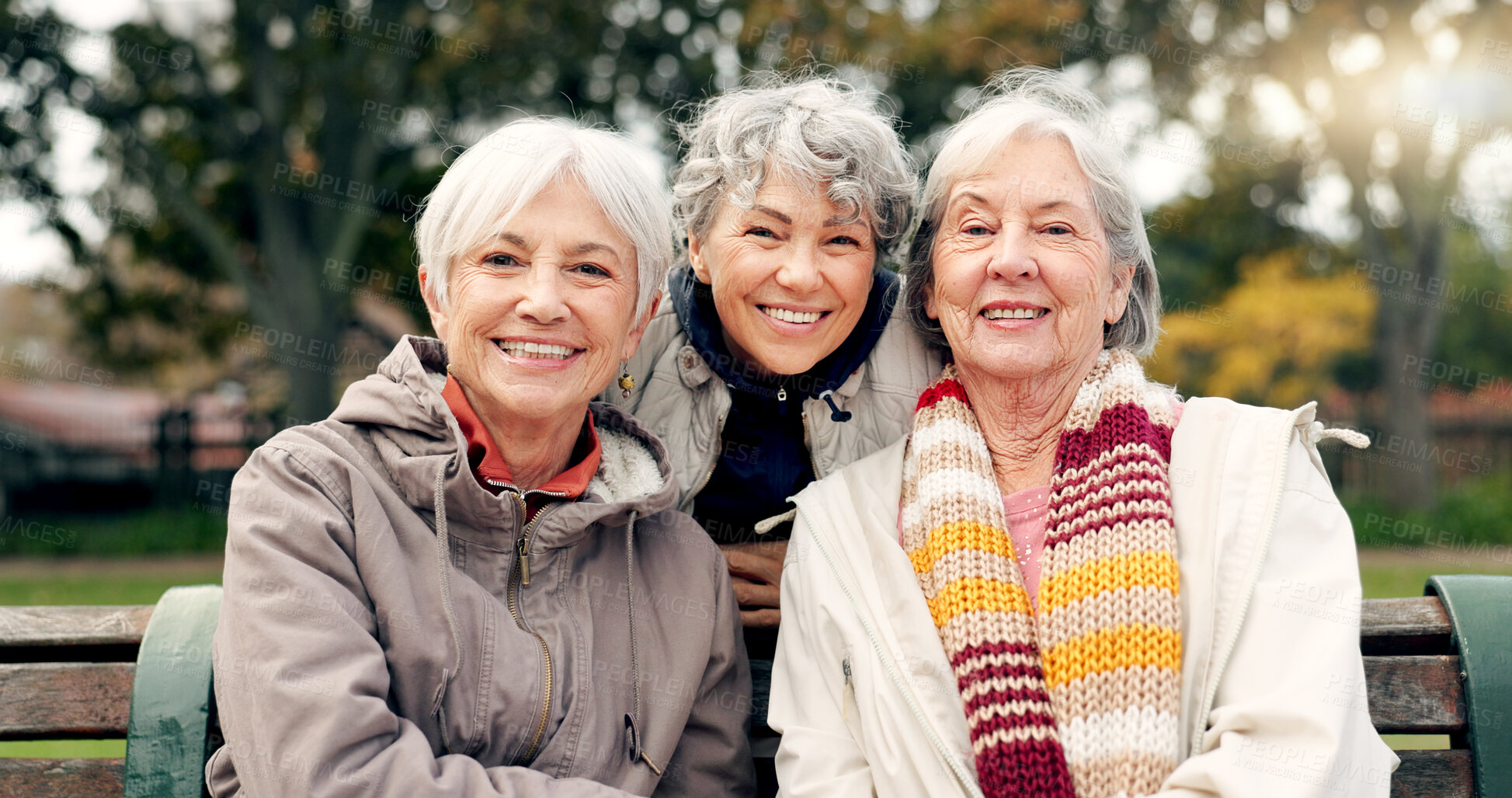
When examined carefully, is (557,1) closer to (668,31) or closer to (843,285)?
(668,31)

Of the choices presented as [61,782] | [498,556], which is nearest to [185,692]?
[61,782]

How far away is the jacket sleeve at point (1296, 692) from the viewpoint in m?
2.03

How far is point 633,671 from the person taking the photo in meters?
2.33

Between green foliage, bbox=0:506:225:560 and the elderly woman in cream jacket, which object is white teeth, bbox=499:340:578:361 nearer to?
the elderly woman in cream jacket

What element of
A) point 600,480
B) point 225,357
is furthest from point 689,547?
point 225,357

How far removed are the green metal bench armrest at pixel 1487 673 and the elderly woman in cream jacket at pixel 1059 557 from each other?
0.40m

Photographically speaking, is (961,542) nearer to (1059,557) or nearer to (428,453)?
(1059,557)

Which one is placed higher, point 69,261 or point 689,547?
point 689,547

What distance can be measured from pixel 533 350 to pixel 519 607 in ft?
1.73

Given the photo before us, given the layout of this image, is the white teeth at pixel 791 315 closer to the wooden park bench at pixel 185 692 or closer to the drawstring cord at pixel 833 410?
the drawstring cord at pixel 833 410

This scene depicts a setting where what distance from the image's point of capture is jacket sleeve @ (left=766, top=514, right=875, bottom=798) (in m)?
2.30

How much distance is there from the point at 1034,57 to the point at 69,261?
11.7 m

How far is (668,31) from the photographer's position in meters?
11.9

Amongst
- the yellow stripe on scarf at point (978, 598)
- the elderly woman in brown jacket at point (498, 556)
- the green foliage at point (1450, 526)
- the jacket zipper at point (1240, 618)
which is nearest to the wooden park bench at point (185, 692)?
the elderly woman in brown jacket at point (498, 556)
